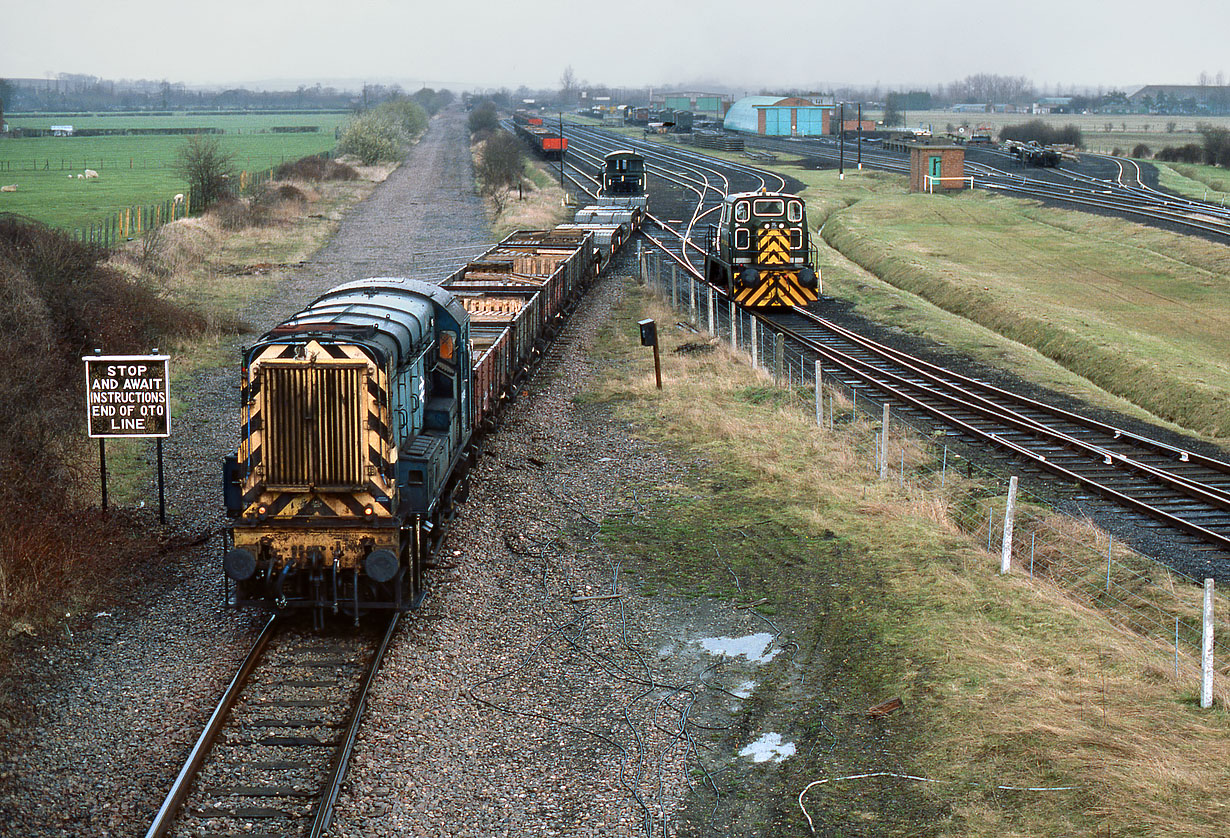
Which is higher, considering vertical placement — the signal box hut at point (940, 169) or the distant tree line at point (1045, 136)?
the distant tree line at point (1045, 136)

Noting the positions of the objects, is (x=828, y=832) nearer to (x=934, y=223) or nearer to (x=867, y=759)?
(x=867, y=759)

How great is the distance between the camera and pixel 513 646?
43.1 ft

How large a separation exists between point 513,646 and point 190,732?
11.9 ft

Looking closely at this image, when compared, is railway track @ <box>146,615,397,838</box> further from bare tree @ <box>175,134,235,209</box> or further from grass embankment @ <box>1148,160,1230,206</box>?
grass embankment @ <box>1148,160,1230,206</box>

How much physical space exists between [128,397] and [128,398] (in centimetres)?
1

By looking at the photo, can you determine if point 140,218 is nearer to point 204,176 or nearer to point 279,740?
point 204,176

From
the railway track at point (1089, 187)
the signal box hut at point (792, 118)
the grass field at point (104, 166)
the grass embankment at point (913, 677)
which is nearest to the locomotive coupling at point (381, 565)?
the grass embankment at point (913, 677)

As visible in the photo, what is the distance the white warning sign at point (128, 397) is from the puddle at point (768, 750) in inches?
375

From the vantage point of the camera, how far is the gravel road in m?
9.83

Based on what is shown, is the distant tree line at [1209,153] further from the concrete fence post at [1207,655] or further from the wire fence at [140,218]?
the concrete fence post at [1207,655]

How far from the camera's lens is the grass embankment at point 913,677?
32.1 feet

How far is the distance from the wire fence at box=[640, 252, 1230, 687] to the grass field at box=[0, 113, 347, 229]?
44.2m

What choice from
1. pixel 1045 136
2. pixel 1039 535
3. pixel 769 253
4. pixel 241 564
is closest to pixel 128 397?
pixel 241 564

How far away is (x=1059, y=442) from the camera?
2183 cm
